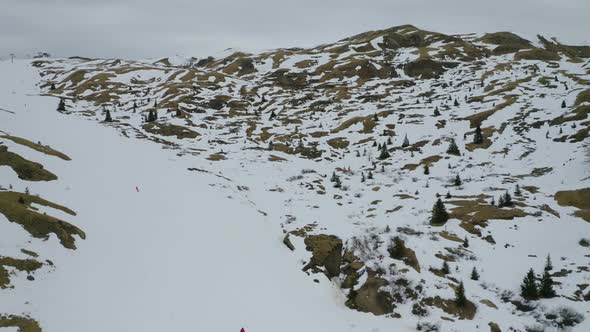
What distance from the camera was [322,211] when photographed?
137ft

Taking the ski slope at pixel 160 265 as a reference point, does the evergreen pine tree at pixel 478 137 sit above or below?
above

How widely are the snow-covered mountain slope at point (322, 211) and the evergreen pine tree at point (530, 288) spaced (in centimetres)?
39

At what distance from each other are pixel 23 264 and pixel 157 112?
70.5m

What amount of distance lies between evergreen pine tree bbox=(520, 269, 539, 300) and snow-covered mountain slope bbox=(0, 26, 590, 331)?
1.26 feet

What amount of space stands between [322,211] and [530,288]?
2130cm

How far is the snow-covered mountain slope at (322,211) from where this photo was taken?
70.0 ft

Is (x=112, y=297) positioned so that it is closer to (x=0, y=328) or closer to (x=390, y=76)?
(x=0, y=328)

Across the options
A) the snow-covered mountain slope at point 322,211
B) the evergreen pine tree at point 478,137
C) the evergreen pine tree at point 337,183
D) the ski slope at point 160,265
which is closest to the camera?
the ski slope at point 160,265

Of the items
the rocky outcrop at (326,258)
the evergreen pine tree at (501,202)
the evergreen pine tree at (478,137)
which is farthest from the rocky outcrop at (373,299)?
the evergreen pine tree at (478,137)

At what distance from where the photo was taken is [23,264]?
697 inches

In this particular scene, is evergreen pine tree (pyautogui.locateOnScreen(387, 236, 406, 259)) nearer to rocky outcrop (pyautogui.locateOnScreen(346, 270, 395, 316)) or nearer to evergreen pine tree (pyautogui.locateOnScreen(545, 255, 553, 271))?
rocky outcrop (pyautogui.locateOnScreen(346, 270, 395, 316))

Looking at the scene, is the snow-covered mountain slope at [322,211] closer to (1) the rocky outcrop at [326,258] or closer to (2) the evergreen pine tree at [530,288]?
(1) the rocky outcrop at [326,258]

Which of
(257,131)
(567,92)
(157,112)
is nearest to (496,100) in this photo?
(567,92)

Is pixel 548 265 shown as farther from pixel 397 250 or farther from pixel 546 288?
pixel 397 250
